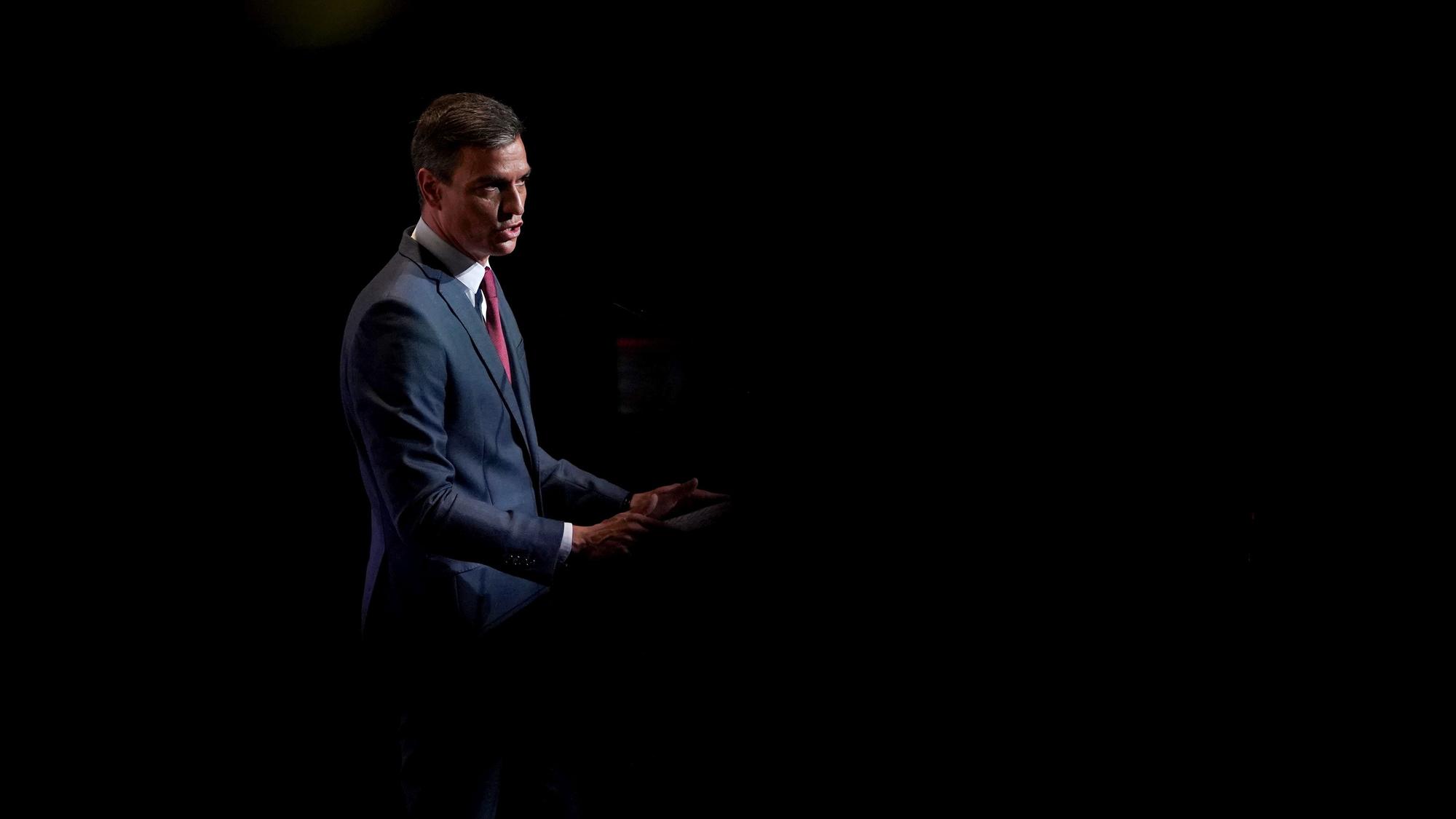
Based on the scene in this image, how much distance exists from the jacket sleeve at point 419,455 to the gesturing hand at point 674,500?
0.93 feet

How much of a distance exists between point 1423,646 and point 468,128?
2.09 metres

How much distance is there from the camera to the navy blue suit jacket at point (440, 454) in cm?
135

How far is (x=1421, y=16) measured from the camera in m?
1.99

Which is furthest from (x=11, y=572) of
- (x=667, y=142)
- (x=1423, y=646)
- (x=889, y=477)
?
(x=1423, y=646)

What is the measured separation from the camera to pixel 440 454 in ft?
4.54

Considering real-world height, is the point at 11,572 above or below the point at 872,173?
below

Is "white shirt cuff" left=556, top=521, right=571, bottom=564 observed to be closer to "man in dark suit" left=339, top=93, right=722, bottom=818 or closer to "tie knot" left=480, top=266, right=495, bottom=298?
"man in dark suit" left=339, top=93, right=722, bottom=818

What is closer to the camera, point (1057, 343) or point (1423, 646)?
point (1423, 646)

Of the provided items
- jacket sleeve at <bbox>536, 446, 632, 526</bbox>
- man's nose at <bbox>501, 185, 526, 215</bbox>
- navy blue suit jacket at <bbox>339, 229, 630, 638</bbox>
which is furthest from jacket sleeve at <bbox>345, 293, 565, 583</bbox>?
jacket sleeve at <bbox>536, 446, 632, 526</bbox>

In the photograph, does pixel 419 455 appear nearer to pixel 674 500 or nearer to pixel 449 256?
pixel 449 256

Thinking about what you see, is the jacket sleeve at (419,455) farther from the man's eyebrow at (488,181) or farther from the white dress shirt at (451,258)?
the man's eyebrow at (488,181)

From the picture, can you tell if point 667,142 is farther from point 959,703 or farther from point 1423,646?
point 1423,646

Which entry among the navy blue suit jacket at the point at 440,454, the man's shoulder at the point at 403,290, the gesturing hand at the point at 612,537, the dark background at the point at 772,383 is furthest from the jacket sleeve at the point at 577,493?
the man's shoulder at the point at 403,290

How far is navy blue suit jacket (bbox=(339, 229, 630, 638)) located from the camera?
4.44ft
